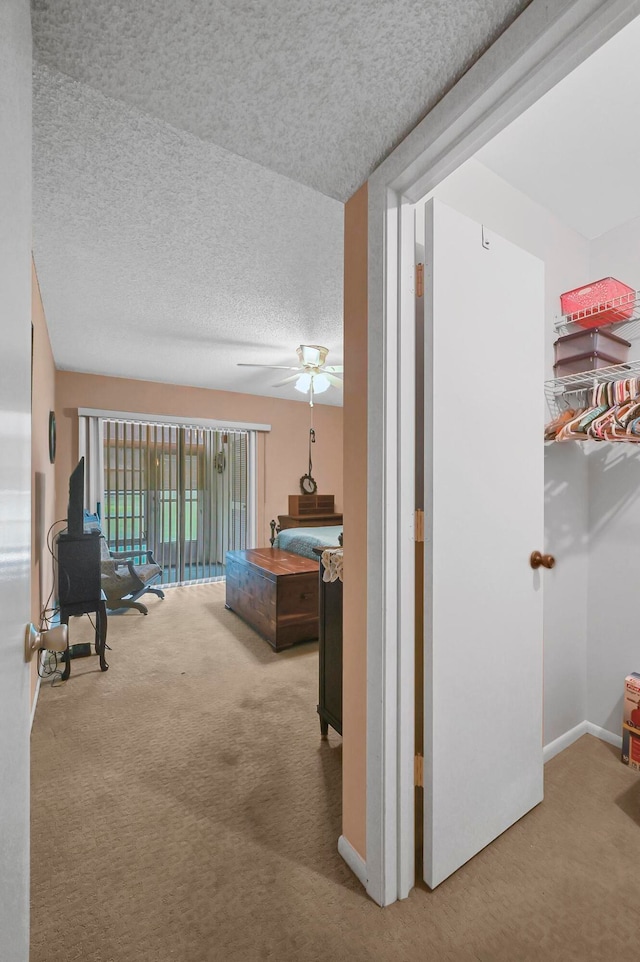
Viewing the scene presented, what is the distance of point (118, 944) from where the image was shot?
124cm

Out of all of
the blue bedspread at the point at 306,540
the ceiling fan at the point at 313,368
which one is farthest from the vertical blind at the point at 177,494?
the ceiling fan at the point at 313,368

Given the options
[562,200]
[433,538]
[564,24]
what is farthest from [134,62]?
[562,200]

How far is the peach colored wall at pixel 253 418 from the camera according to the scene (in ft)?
15.8

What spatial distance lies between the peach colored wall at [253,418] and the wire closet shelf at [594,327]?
176 inches

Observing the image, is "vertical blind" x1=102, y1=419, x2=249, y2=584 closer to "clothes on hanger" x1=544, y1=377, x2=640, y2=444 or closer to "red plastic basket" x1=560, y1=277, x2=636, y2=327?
"clothes on hanger" x1=544, y1=377, x2=640, y2=444

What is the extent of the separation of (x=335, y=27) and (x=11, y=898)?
5.40ft

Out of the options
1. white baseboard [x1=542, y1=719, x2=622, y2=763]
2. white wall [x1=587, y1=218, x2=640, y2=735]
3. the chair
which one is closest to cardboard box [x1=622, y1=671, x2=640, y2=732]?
white wall [x1=587, y1=218, x2=640, y2=735]

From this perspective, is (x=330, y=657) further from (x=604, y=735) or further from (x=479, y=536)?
(x=604, y=735)

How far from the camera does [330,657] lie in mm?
2184

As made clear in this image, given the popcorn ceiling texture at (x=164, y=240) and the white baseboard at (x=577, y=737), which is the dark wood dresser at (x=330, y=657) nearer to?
the white baseboard at (x=577, y=737)

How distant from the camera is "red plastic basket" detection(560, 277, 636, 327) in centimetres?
192

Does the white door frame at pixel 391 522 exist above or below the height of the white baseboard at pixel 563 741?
above

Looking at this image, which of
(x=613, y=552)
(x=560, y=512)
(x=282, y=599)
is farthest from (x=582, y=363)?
(x=282, y=599)

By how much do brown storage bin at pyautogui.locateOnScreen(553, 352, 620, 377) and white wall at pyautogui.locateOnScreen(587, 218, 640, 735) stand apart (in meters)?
A: 0.28
